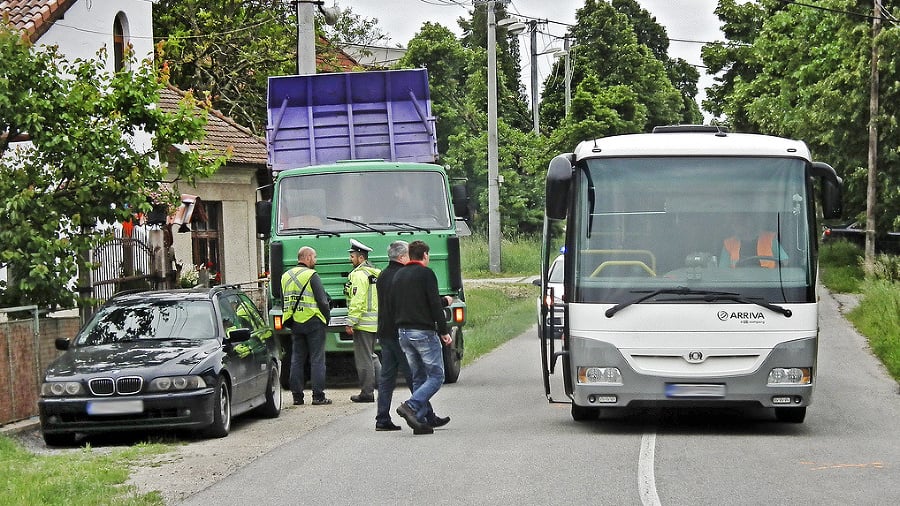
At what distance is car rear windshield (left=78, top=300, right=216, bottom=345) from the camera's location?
1359cm

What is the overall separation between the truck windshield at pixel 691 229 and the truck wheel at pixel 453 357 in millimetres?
5418

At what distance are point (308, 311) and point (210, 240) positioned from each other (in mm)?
14659

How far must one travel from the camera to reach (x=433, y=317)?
12203 mm

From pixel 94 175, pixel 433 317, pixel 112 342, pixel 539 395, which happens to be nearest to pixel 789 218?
pixel 433 317

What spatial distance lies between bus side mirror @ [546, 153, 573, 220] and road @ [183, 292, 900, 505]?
2.03 m

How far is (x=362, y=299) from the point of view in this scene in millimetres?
15547

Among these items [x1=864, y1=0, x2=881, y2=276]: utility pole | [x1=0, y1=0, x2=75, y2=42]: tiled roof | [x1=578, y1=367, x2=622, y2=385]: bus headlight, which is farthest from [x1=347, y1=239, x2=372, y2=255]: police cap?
[x1=864, y1=0, x2=881, y2=276]: utility pole

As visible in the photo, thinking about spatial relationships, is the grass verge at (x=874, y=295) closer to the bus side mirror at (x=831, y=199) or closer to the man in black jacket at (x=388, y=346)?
the bus side mirror at (x=831, y=199)

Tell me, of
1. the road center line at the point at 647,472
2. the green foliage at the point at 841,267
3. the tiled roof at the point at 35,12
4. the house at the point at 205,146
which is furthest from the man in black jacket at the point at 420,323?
the green foliage at the point at 841,267

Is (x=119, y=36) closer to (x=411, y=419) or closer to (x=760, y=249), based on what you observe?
(x=411, y=419)

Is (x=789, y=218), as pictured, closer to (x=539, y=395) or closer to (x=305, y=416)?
(x=539, y=395)

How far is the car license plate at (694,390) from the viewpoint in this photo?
38.4 feet

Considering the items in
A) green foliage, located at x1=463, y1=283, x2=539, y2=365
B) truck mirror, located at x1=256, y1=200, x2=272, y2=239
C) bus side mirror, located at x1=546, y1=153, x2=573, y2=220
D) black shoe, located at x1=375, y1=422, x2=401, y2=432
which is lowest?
green foliage, located at x1=463, y1=283, x2=539, y2=365

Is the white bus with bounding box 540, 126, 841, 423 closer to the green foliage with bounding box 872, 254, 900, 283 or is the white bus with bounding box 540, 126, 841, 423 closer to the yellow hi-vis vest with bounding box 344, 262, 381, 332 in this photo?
the yellow hi-vis vest with bounding box 344, 262, 381, 332
